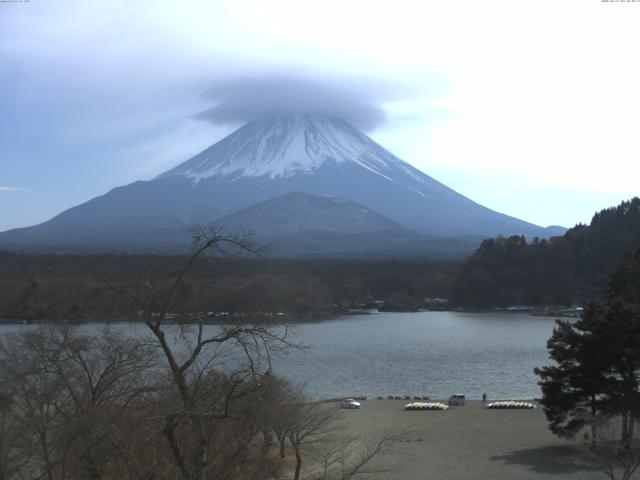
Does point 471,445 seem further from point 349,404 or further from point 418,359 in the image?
point 418,359

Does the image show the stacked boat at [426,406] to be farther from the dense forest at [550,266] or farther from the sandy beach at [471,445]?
the dense forest at [550,266]

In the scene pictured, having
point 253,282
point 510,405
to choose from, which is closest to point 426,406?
point 510,405

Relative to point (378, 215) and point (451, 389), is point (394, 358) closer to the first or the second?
point (451, 389)

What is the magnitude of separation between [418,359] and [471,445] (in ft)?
42.1

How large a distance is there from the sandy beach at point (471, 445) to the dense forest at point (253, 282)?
1334 centimetres

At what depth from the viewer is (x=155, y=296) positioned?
348cm

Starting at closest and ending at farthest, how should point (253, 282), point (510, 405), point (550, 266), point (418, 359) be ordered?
1. point (510, 405)
2. point (418, 359)
3. point (253, 282)
4. point (550, 266)

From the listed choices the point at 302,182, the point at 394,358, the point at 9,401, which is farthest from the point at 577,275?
the point at 302,182

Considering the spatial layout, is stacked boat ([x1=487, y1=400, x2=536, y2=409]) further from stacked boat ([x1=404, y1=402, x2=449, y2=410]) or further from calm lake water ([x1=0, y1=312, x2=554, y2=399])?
calm lake water ([x1=0, y1=312, x2=554, y2=399])

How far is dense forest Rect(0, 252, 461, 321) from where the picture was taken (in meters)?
36.6

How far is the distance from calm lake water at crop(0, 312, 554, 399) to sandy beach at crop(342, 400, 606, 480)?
2077 millimetres

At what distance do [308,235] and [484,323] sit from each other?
57522mm

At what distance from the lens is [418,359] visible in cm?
2542

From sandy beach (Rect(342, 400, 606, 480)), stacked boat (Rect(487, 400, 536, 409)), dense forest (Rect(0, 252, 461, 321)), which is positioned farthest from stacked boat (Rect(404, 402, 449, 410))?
dense forest (Rect(0, 252, 461, 321))
